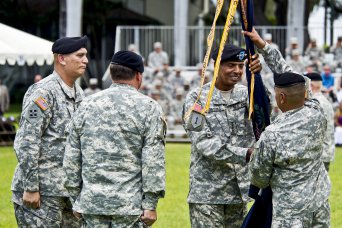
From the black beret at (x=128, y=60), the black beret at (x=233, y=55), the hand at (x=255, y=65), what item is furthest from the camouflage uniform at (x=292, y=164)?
the black beret at (x=128, y=60)

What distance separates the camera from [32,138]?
7695 mm

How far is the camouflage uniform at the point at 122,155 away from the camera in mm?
6707

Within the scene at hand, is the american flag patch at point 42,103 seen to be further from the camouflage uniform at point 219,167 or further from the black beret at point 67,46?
the camouflage uniform at point 219,167

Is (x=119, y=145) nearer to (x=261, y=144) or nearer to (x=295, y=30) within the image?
(x=261, y=144)

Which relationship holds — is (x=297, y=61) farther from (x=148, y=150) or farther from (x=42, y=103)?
(x=148, y=150)

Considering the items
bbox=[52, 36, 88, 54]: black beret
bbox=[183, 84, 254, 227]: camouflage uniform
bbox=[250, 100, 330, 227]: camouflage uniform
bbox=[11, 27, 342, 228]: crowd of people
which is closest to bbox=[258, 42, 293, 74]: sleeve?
bbox=[11, 27, 342, 228]: crowd of people

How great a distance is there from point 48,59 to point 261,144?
10.6m

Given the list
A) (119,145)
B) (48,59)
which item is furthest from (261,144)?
(48,59)

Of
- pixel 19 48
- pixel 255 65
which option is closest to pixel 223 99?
pixel 255 65

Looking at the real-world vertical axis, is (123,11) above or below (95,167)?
above

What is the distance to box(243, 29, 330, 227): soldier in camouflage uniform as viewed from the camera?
712cm

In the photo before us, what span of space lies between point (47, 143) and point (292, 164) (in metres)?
2.13

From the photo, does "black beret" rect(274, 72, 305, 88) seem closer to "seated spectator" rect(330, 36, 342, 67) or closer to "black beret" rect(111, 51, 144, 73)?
"black beret" rect(111, 51, 144, 73)

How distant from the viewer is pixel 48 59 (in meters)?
17.2
